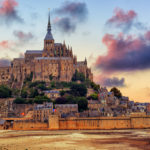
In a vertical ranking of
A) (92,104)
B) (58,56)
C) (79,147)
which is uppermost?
(58,56)

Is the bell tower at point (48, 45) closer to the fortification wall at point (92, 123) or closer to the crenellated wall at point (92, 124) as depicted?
the crenellated wall at point (92, 124)

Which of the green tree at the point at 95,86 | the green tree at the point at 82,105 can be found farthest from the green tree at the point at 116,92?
the green tree at the point at 82,105

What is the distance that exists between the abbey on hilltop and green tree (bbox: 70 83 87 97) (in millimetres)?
9198

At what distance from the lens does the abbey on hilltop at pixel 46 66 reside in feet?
356

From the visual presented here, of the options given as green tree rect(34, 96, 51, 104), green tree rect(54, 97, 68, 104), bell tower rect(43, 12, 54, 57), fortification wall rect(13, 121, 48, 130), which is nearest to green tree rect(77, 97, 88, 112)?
green tree rect(54, 97, 68, 104)

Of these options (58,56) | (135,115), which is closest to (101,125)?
(135,115)

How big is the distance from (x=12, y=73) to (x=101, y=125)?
5286 cm

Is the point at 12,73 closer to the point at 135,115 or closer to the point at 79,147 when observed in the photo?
the point at 135,115

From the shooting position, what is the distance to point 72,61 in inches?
4377

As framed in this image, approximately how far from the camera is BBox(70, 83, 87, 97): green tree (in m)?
97.6

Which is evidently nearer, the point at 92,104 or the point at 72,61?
the point at 92,104

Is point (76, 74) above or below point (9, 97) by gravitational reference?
above

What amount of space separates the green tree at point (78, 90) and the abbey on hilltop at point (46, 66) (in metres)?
9.20

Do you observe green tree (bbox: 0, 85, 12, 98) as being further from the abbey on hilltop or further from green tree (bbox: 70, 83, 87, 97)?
green tree (bbox: 70, 83, 87, 97)
